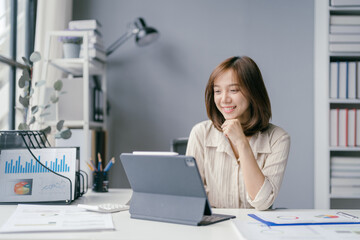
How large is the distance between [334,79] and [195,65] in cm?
101

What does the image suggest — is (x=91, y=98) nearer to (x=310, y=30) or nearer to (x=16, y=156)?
(x=16, y=156)

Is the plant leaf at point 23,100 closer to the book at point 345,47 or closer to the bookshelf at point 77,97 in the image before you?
the bookshelf at point 77,97

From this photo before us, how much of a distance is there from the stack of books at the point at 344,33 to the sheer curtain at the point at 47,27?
1.87 m

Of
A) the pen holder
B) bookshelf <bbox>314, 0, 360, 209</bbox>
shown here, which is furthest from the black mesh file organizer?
bookshelf <bbox>314, 0, 360, 209</bbox>

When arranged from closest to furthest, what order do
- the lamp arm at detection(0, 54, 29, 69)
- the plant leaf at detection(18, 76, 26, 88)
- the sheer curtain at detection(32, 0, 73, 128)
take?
the plant leaf at detection(18, 76, 26, 88) → the lamp arm at detection(0, 54, 29, 69) → the sheer curtain at detection(32, 0, 73, 128)

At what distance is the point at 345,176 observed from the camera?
9.00ft

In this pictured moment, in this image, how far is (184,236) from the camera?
3.17 feet

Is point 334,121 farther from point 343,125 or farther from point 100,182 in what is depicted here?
point 100,182

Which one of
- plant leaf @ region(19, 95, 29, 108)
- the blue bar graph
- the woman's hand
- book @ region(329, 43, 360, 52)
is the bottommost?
the blue bar graph

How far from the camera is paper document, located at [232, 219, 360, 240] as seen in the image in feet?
3.04

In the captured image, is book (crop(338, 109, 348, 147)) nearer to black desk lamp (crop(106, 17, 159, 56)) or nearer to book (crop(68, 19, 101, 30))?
black desk lamp (crop(106, 17, 159, 56))

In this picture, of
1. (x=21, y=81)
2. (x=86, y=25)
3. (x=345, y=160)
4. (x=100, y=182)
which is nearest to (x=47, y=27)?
(x=86, y=25)

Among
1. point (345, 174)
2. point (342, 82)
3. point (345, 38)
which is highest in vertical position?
point (345, 38)

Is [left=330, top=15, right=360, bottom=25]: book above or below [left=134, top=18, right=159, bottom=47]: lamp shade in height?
above
